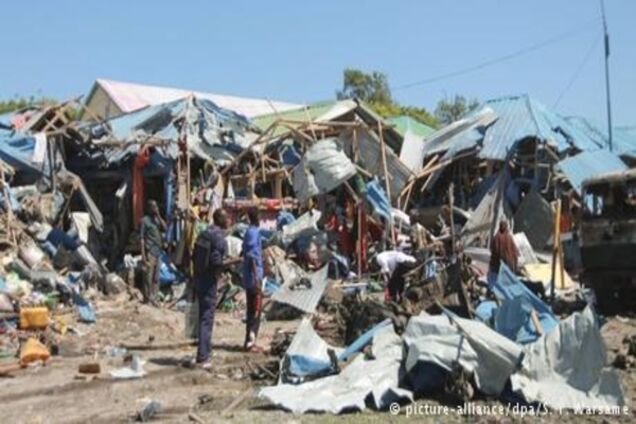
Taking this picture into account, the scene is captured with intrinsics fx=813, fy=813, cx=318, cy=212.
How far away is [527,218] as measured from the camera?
778 inches

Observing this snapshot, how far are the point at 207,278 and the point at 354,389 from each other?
9.84ft

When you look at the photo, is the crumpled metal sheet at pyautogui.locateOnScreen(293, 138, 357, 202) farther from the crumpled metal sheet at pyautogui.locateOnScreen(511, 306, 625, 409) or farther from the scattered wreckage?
the crumpled metal sheet at pyautogui.locateOnScreen(511, 306, 625, 409)

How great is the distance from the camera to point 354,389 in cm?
741

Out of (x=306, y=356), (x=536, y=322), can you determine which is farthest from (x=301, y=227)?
(x=536, y=322)

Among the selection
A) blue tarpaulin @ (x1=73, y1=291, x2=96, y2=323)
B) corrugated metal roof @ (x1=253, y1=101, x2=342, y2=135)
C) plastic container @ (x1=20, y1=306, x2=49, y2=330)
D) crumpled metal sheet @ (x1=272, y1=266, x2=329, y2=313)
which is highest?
corrugated metal roof @ (x1=253, y1=101, x2=342, y2=135)

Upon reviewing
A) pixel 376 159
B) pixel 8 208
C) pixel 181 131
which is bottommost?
pixel 8 208

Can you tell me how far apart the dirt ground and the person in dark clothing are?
0.30 meters

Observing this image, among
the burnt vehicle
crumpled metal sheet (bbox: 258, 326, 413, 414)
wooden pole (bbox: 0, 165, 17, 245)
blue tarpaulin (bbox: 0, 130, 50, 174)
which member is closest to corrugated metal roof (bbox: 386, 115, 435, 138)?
blue tarpaulin (bbox: 0, 130, 50, 174)

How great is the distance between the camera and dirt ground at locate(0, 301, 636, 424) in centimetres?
713

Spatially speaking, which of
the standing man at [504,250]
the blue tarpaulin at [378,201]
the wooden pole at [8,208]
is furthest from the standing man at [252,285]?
the blue tarpaulin at [378,201]

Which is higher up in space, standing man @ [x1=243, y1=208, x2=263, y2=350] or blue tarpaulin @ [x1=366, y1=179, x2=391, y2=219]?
blue tarpaulin @ [x1=366, y1=179, x2=391, y2=219]

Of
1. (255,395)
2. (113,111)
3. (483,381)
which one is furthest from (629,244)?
(113,111)

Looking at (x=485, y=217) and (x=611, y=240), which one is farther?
(x=485, y=217)

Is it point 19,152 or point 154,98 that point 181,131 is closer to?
point 19,152
